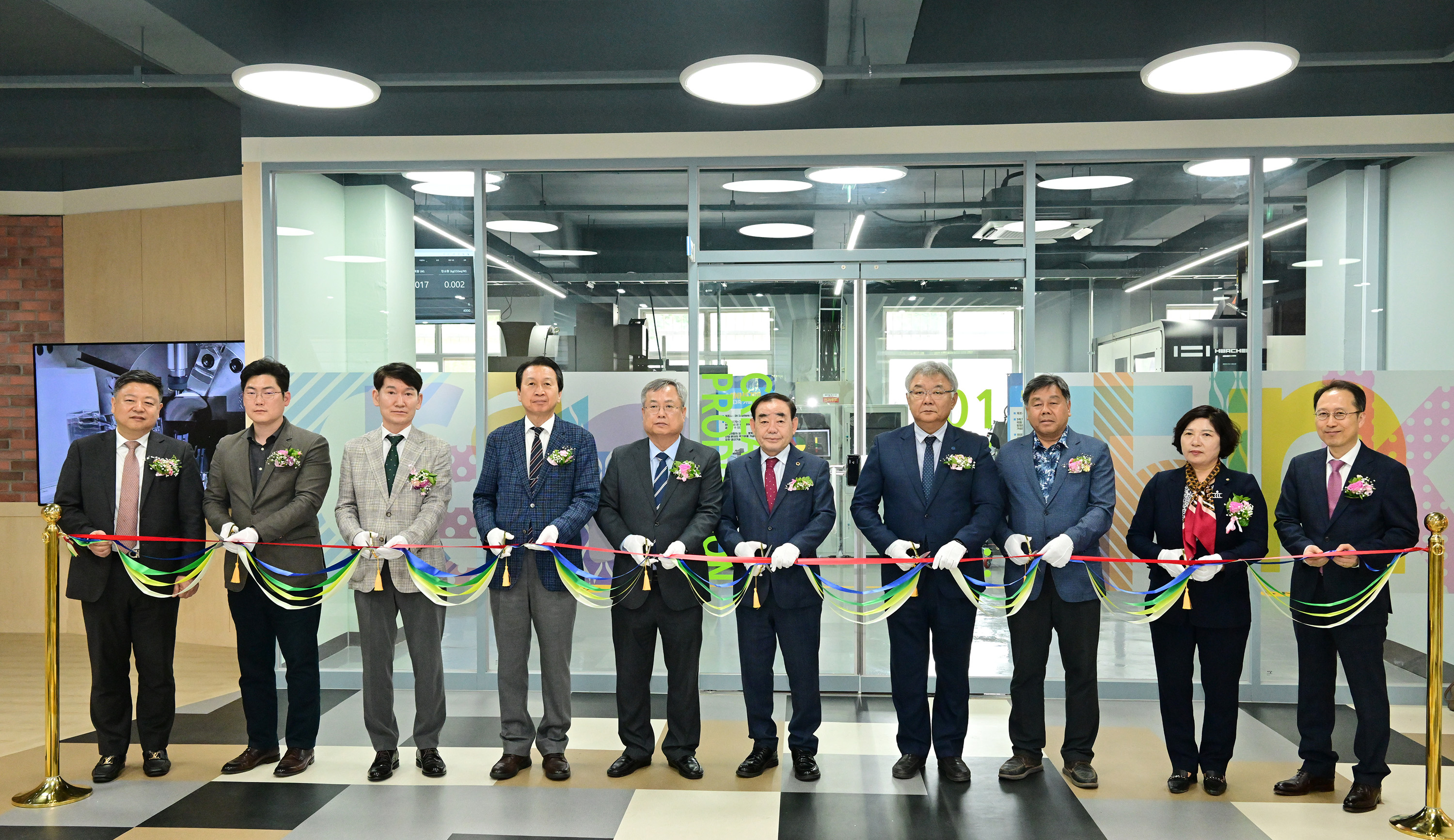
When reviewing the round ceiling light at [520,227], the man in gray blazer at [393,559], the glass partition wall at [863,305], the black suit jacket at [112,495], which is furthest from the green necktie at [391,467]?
the round ceiling light at [520,227]

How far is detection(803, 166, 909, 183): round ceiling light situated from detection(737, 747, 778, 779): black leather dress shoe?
3245 millimetres

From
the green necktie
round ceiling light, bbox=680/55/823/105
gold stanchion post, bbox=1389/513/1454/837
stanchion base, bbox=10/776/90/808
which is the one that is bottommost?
stanchion base, bbox=10/776/90/808

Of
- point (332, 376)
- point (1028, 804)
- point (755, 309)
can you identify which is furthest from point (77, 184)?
point (1028, 804)

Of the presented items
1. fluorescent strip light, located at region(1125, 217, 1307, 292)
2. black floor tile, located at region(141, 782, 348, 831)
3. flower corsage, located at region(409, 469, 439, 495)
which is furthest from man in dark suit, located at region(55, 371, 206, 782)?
fluorescent strip light, located at region(1125, 217, 1307, 292)

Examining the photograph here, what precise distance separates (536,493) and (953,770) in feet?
7.15

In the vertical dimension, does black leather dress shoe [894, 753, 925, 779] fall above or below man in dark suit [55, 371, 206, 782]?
below

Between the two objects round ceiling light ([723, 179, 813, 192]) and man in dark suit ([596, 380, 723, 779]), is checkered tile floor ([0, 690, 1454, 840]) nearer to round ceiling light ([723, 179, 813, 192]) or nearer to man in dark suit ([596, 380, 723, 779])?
man in dark suit ([596, 380, 723, 779])

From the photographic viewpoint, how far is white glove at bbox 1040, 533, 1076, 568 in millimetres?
3928

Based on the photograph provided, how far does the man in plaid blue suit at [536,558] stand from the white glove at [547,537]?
0.04 meters

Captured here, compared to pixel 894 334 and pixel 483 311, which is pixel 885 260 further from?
pixel 483 311

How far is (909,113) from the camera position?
5.59 metres

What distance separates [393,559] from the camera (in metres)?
4.12

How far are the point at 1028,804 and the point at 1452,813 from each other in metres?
1.71

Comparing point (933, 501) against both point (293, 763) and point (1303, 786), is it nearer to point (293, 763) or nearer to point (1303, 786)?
point (1303, 786)
